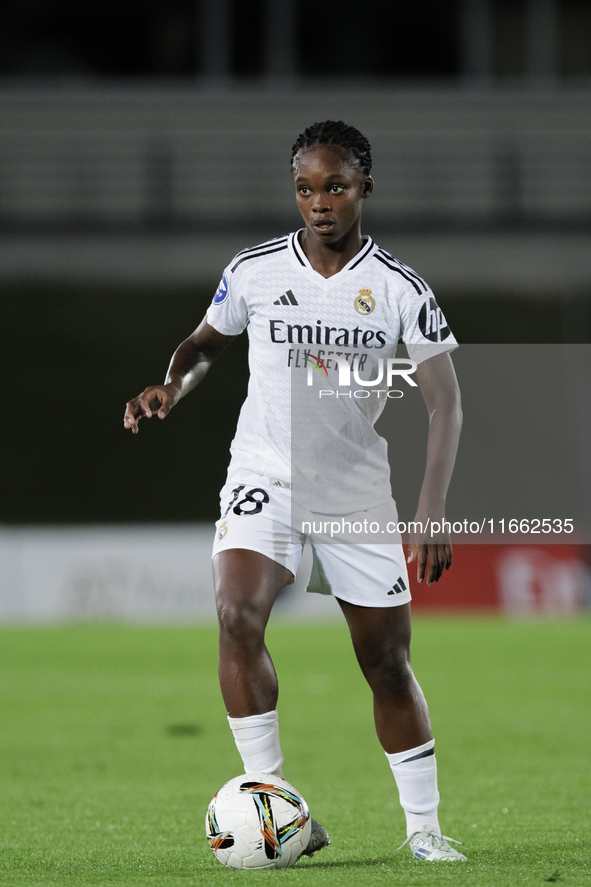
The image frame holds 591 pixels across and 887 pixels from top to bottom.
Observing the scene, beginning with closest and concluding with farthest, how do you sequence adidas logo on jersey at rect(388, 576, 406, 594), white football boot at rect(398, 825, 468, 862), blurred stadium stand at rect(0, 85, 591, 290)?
1. white football boot at rect(398, 825, 468, 862)
2. adidas logo on jersey at rect(388, 576, 406, 594)
3. blurred stadium stand at rect(0, 85, 591, 290)

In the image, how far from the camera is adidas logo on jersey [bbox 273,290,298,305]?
4.03 metres

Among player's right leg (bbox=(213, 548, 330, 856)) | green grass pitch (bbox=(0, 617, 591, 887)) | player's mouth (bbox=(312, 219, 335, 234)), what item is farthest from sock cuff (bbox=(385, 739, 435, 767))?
player's mouth (bbox=(312, 219, 335, 234))

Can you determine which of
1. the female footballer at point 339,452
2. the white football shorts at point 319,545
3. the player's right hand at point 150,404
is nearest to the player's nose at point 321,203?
the female footballer at point 339,452

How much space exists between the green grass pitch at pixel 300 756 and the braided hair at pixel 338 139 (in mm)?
2158

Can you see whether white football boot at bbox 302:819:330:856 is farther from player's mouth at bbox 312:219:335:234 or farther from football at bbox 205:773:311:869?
player's mouth at bbox 312:219:335:234

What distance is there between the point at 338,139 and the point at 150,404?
101 cm

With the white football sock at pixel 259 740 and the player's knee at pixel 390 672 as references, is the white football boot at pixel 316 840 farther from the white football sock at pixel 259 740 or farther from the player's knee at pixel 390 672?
the player's knee at pixel 390 672

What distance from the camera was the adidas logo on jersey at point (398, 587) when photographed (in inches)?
154

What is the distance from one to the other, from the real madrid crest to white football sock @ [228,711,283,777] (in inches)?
49.7

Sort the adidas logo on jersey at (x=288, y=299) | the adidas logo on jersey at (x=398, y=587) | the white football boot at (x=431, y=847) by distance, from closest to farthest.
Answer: the white football boot at (x=431, y=847) → the adidas logo on jersey at (x=398, y=587) → the adidas logo on jersey at (x=288, y=299)

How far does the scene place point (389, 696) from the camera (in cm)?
394

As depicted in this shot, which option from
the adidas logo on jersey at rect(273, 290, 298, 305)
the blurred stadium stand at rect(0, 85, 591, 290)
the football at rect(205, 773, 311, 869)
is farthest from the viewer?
the blurred stadium stand at rect(0, 85, 591, 290)

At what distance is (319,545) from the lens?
12.9 feet

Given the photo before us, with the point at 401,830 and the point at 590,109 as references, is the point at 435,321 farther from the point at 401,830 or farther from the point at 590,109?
the point at 590,109
